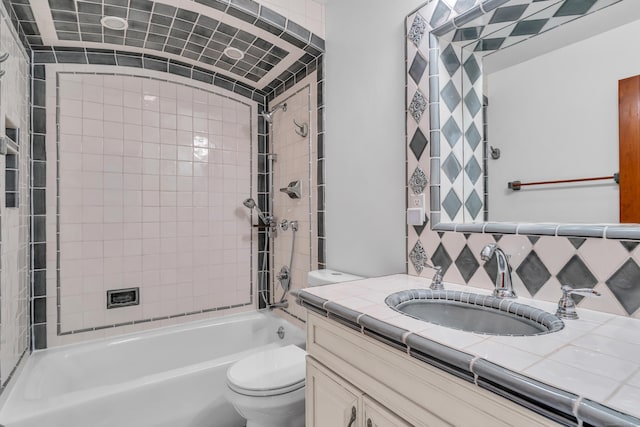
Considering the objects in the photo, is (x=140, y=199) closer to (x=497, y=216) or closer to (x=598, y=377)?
(x=497, y=216)

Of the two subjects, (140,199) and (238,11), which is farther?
(140,199)

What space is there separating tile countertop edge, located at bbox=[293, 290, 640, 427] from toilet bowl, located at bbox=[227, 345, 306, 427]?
0.72 metres

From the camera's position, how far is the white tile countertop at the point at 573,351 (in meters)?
0.49

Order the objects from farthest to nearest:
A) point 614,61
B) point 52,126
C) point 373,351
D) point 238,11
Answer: point 52,126 → point 238,11 → point 614,61 → point 373,351

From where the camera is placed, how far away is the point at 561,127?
1053mm

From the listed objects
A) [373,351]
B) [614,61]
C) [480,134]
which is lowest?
[373,351]

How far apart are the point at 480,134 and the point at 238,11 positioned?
4.26 ft

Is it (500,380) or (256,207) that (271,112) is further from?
(500,380)

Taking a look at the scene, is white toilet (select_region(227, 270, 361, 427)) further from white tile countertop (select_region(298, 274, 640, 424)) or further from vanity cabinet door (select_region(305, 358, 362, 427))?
white tile countertop (select_region(298, 274, 640, 424))

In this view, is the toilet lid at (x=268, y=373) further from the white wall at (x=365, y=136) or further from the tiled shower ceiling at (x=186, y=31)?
the tiled shower ceiling at (x=186, y=31)

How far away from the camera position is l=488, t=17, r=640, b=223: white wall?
95 cm

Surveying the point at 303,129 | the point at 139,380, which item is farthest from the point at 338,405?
the point at 303,129

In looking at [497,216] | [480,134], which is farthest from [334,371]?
[480,134]

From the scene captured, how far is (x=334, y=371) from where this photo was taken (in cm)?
99
